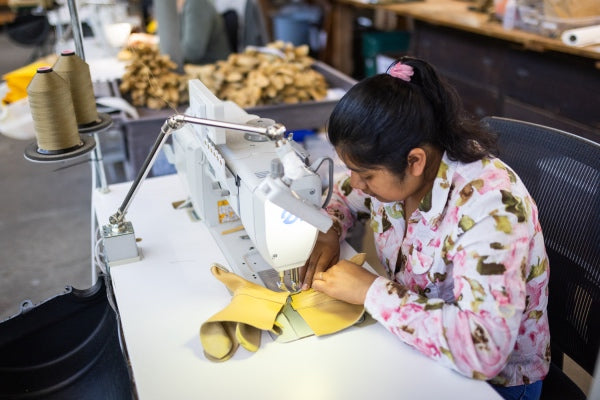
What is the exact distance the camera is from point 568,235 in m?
1.24

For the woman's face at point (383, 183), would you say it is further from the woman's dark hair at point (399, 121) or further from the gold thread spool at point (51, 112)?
the gold thread spool at point (51, 112)

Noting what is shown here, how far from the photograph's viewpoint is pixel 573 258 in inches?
48.2

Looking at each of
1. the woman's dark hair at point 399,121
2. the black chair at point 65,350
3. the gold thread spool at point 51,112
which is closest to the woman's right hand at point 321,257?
the woman's dark hair at point 399,121

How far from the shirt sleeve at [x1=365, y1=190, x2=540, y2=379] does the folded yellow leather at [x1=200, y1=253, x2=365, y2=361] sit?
0.34ft

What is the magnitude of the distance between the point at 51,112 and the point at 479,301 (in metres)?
0.99

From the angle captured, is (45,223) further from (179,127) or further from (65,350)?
(179,127)

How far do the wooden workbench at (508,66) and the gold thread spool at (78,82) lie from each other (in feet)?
6.68

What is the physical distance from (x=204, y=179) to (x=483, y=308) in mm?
738

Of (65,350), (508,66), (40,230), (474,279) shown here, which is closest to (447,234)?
(474,279)

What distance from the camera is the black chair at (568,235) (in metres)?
1.18

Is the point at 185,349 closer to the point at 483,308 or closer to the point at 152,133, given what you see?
the point at 483,308

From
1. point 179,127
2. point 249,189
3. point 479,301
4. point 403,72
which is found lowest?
point 479,301

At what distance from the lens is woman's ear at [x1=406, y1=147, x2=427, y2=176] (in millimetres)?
1018

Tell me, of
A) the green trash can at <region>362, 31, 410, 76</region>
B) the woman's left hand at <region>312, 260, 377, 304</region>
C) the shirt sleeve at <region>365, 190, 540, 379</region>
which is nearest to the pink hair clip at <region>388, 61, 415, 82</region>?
the shirt sleeve at <region>365, 190, 540, 379</region>
